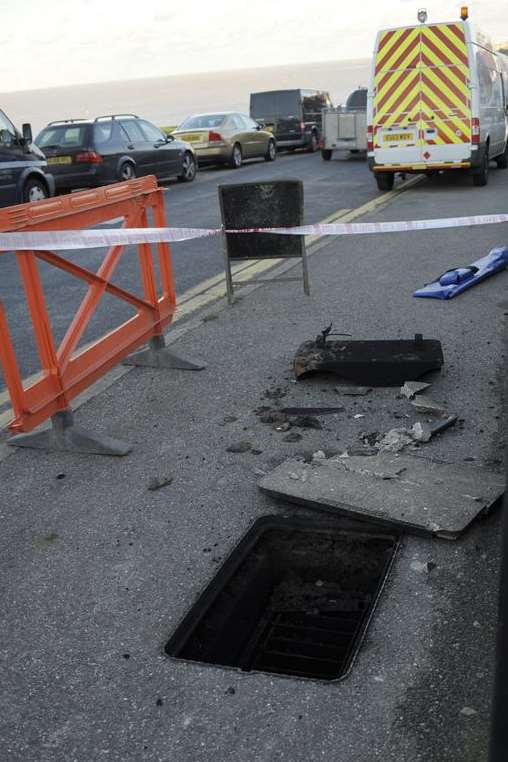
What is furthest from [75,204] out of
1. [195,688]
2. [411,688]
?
[411,688]

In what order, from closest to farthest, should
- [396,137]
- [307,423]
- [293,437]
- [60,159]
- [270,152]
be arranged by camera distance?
[293,437] < [307,423] < [396,137] < [60,159] < [270,152]

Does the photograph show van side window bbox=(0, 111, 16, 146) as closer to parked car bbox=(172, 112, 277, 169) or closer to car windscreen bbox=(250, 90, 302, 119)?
parked car bbox=(172, 112, 277, 169)

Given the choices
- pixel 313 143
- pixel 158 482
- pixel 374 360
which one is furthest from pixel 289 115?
pixel 158 482

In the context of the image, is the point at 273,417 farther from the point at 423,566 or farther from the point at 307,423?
the point at 423,566

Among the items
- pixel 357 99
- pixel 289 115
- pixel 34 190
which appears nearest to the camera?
pixel 34 190

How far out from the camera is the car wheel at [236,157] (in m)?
22.2

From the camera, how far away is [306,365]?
5129mm

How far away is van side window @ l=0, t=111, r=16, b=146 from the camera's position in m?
13.3

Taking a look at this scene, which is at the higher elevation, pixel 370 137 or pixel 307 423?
pixel 370 137

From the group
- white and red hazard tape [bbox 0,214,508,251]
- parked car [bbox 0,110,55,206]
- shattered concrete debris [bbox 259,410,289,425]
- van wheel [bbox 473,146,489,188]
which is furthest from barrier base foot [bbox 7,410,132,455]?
van wheel [bbox 473,146,489,188]

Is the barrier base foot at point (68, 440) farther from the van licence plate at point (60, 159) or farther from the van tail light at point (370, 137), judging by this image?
the van licence plate at point (60, 159)

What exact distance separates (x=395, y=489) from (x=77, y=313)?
2128mm

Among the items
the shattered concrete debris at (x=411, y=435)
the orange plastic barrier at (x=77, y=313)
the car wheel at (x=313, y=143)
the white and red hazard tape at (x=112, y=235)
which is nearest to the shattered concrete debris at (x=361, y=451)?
the shattered concrete debris at (x=411, y=435)

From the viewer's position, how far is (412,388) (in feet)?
15.8
